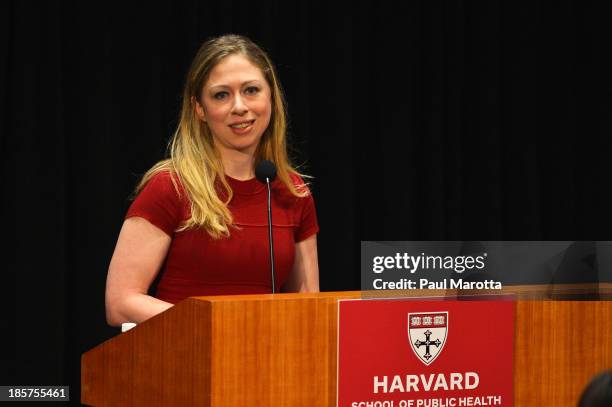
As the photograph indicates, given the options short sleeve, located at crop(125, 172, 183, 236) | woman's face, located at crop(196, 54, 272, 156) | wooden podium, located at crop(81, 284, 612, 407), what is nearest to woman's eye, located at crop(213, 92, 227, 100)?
woman's face, located at crop(196, 54, 272, 156)

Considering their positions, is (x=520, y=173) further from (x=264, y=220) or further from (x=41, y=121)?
(x=264, y=220)

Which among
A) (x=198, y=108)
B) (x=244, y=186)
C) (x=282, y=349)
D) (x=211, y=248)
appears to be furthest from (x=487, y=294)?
(x=198, y=108)

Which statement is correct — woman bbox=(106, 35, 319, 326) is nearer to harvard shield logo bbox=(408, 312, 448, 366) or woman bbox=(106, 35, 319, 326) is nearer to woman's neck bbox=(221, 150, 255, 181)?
woman's neck bbox=(221, 150, 255, 181)

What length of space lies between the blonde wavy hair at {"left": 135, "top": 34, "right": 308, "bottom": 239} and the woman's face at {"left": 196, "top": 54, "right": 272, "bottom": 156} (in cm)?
2

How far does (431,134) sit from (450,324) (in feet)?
10.5

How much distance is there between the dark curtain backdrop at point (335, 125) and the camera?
12.6 feet

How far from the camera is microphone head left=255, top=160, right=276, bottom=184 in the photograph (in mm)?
2221

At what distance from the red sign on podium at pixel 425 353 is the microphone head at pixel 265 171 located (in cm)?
68

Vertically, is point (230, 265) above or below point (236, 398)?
above

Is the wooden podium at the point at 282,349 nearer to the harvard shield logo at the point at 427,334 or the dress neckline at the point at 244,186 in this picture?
the harvard shield logo at the point at 427,334

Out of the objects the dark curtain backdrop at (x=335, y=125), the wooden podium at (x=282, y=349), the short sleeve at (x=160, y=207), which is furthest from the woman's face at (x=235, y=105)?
the dark curtain backdrop at (x=335, y=125)

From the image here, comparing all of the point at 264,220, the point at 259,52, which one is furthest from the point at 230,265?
the point at 259,52

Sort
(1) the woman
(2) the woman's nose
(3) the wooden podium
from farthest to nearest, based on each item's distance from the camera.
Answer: (2) the woman's nose < (1) the woman < (3) the wooden podium

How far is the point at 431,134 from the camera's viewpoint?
480cm
